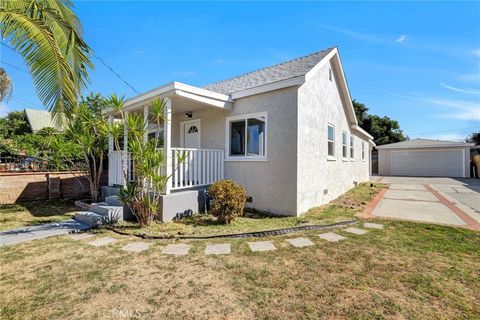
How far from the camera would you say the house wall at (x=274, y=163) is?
23.0 ft

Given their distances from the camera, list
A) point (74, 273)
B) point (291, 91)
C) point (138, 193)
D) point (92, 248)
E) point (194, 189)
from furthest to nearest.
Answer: point (194, 189) → point (291, 91) → point (138, 193) → point (92, 248) → point (74, 273)

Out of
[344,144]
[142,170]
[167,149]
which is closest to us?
[142,170]

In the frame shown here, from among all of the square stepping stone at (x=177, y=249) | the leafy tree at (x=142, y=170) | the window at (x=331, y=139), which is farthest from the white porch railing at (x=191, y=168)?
the window at (x=331, y=139)

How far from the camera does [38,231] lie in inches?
219

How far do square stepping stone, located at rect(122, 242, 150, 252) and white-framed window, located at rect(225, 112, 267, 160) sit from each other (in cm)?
425

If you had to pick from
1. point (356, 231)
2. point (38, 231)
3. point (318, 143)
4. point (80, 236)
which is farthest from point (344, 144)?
point (38, 231)

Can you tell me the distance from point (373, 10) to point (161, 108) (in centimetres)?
816

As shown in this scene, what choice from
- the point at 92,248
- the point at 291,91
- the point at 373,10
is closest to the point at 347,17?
the point at 373,10

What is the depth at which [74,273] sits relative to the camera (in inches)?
139

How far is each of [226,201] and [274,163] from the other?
216 centimetres

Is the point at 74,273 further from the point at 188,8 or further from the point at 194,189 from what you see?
the point at 188,8

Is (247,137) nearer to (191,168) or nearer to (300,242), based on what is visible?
(191,168)

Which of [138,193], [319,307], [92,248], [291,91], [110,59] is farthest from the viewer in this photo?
[110,59]

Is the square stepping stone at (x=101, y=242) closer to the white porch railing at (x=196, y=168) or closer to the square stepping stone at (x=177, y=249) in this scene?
the square stepping stone at (x=177, y=249)
